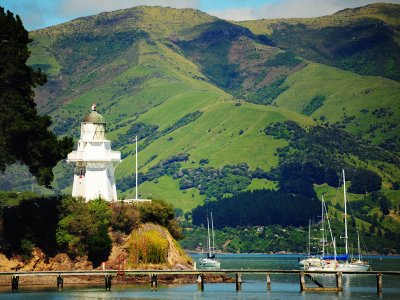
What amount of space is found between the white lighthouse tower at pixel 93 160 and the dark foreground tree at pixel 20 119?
782 cm

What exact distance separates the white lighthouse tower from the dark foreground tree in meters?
7.82

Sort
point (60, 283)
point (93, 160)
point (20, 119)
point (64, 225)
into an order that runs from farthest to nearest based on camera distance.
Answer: point (93, 160) → point (64, 225) → point (20, 119) → point (60, 283)

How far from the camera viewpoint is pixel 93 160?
125250 millimetres

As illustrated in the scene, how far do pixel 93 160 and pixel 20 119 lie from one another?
14.1 m

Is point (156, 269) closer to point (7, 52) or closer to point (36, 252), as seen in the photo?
point (36, 252)

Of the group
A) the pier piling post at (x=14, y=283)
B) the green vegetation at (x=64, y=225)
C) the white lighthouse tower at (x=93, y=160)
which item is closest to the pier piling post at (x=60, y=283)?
the pier piling post at (x=14, y=283)

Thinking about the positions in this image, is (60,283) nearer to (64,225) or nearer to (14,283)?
(14,283)

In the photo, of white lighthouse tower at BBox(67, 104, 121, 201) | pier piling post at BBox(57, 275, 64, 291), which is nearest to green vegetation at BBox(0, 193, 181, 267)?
white lighthouse tower at BBox(67, 104, 121, 201)

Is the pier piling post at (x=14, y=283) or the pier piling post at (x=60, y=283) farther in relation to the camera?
the pier piling post at (x=60, y=283)

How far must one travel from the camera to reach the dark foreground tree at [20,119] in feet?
372

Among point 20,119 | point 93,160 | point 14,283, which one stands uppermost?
point 20,119

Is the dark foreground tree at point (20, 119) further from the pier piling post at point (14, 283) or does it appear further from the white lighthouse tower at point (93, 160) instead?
the pier piling post at point (14, 283)

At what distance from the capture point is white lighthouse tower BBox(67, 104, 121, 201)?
412 feet

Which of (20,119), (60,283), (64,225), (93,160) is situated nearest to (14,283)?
(60,283)
